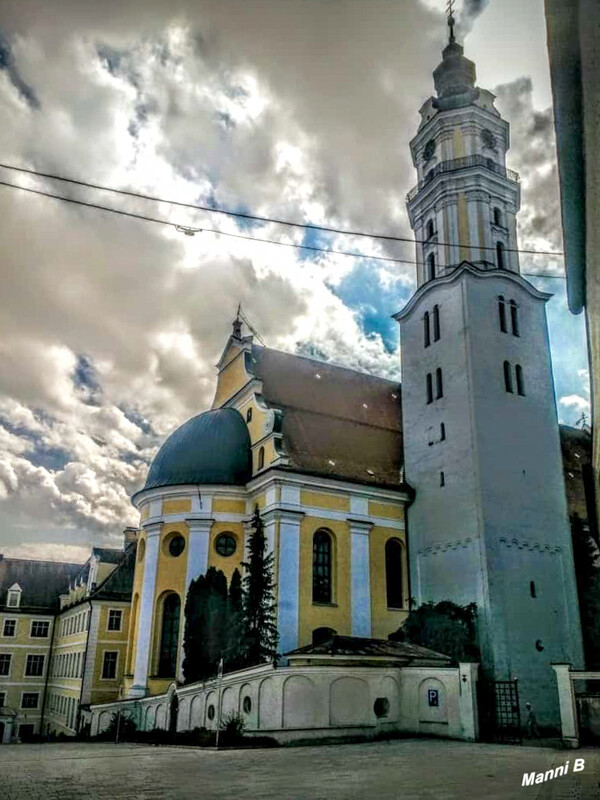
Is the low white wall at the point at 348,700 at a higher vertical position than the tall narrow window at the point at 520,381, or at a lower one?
lower

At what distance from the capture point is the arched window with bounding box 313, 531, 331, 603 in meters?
29.3

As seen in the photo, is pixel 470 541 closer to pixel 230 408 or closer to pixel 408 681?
pixel 408 681

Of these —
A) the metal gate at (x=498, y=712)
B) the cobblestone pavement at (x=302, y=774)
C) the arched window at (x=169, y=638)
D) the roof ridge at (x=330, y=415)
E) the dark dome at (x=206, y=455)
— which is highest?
the roof ridge at (x=330, y=415)

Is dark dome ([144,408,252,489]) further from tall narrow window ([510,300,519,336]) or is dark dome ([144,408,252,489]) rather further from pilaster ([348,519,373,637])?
tall narrow window ([510,300,519,336])

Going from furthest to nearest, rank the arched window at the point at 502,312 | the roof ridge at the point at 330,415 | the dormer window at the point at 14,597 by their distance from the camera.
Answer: the dormer window at the point at 14,597, the roof ridge at the point at 330,415, the arched window at the point at 502,312

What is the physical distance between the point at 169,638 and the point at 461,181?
25.4m

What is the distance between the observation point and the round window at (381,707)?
22.1 meters

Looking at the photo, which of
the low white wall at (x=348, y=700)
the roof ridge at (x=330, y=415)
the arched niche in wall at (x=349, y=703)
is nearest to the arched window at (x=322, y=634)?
the low white wall at (x=348, y=700)

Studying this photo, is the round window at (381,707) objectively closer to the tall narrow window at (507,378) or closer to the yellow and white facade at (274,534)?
the yellow and white facade at (274,534)

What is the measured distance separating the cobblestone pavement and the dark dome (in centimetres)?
1489

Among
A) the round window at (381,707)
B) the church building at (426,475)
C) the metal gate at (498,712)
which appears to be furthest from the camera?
the church building at (426,475)

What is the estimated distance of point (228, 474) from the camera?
31.8 meters

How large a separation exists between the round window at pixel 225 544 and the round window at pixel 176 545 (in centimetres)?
153

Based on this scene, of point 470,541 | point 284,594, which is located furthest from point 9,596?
point 470,541
